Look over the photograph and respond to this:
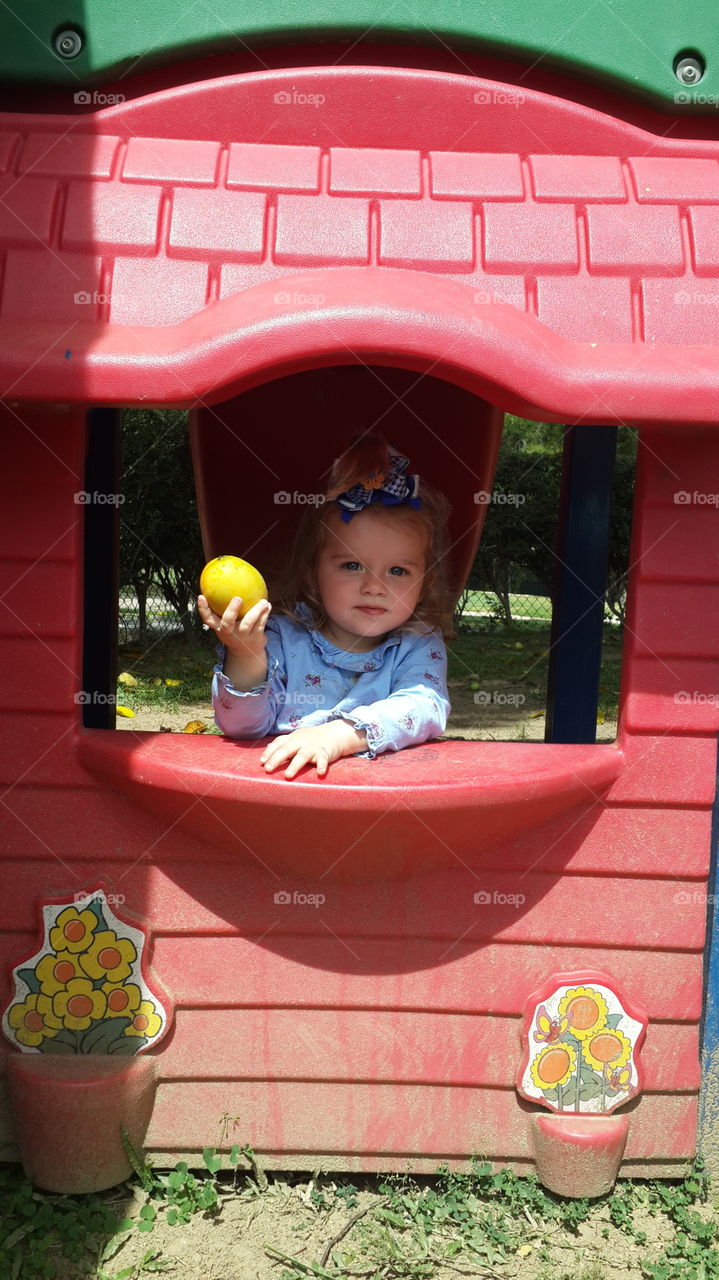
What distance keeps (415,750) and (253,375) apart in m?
0.84

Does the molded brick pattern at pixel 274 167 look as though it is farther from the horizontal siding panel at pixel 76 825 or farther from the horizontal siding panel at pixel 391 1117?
the horizontal siding panel at pixel 391 1117

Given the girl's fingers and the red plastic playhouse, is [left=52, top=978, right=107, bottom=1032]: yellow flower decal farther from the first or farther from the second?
the girl's fingers

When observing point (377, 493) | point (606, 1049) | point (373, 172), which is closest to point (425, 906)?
point (606, 1049)

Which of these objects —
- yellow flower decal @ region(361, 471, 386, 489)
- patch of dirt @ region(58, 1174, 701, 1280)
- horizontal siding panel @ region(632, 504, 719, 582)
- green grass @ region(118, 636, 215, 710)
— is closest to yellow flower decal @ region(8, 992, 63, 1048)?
patch of dirt @ region(58, 1174, 701, 1280)

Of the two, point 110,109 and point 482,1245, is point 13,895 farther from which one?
point 110,109

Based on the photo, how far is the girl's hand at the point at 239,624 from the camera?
227 centimetres

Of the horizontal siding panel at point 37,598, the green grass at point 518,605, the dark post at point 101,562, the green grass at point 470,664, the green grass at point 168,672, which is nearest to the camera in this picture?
the horizontal siding panel at point 37,598

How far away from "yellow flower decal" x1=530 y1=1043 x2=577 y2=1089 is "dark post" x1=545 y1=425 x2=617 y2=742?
38.5 inches

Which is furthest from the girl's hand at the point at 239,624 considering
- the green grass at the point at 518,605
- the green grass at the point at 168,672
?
the green grass at the point at 518,605

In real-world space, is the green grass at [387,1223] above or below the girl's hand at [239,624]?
below

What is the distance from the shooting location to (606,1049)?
2.41 metres

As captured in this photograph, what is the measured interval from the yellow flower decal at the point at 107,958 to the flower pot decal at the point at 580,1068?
84 centimetres

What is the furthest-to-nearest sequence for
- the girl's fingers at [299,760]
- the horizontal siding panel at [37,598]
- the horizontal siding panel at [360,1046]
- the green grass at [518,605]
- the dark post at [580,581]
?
the green grass at [518,605] → the dark post at [580,581] → the horizontal siding panel at [360,1046] → the horizontal siding panel at [37,598] → the girl's fingers at [299,760]

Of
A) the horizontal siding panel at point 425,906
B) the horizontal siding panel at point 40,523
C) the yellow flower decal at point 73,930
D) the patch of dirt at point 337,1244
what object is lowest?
the patch of dirt at point 337,1244
